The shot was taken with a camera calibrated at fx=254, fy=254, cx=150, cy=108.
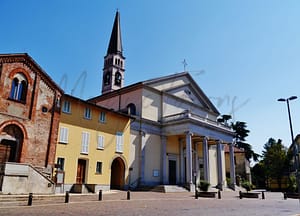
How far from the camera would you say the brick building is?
16688 mm

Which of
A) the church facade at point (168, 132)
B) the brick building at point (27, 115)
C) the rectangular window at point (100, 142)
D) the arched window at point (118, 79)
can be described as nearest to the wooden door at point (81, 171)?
the rectangular window at point (100, 142)

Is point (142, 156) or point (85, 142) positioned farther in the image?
point (142, 156)

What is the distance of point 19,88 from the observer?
1789cm

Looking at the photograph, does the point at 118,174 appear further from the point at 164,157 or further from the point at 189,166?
the point at 189,166

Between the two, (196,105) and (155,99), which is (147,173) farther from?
(196,105)

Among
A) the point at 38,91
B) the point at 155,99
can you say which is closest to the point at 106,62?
the point at 155,99

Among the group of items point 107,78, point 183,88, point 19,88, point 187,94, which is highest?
point 107,78

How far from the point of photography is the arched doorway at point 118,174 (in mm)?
25766

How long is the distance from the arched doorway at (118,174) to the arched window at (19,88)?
11.3 meters

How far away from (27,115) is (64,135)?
3.66 metres

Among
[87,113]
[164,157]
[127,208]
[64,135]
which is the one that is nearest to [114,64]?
[164,157]

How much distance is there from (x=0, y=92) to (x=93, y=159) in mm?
9508

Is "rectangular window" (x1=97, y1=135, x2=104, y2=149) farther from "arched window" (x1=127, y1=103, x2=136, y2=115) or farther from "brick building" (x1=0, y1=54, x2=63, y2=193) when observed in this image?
"arched window" (x1=127, y1=103, x2=136, y2=115)

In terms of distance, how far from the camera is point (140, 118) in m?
28.6
